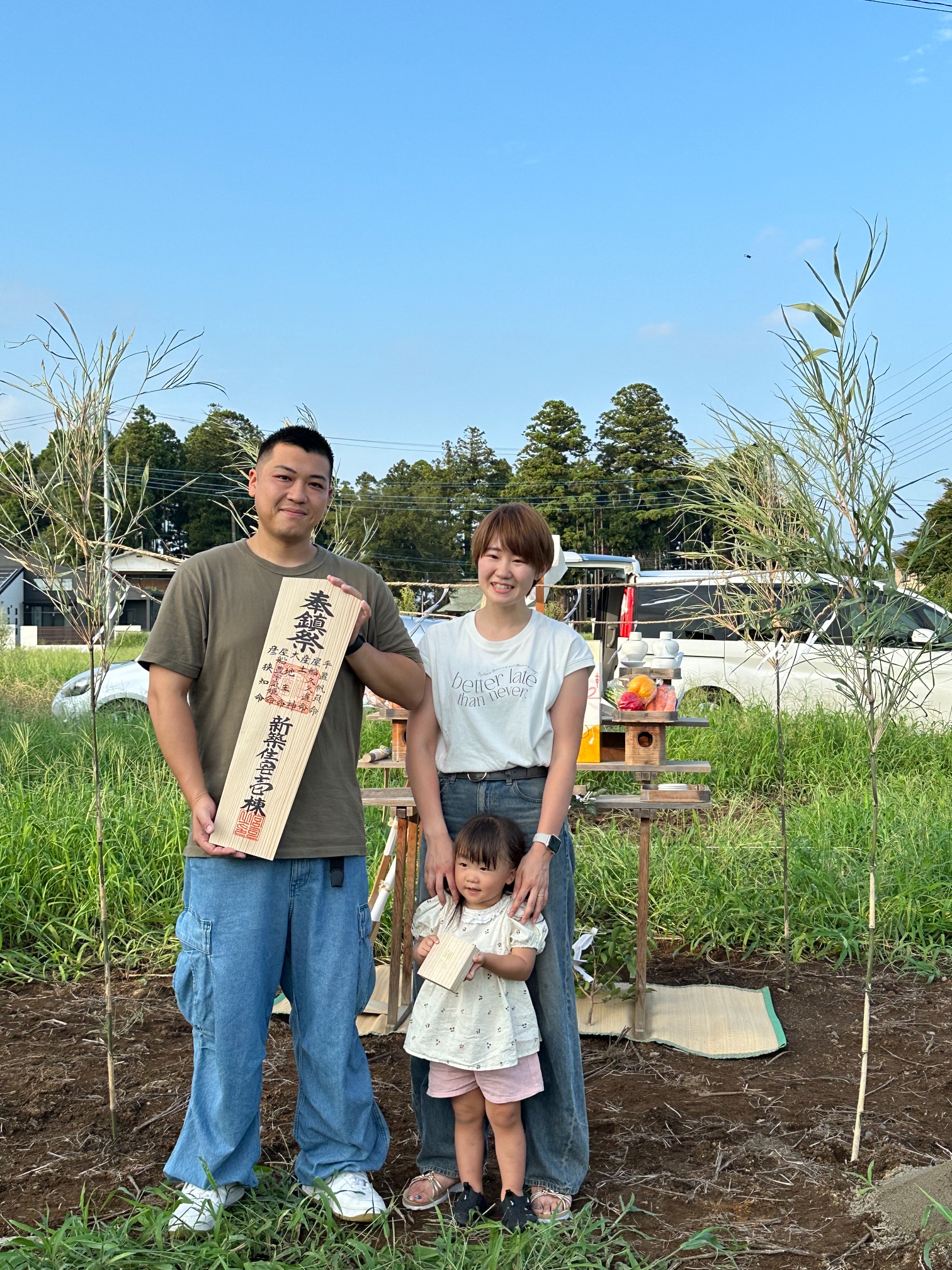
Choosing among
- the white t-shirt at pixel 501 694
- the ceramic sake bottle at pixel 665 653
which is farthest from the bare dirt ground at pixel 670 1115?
the ceramic sake bottle at pixel 665 653

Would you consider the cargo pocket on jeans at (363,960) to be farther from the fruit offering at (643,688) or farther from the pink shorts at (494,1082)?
the fruit offering at (643,688)

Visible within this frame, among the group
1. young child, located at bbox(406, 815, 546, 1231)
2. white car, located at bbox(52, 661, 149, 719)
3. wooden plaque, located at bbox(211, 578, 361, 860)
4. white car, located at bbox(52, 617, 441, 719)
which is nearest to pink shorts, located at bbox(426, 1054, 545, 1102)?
young child, located at bbox(406, 815, 546, 1231)

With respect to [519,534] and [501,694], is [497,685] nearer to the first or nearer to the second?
[501,694]

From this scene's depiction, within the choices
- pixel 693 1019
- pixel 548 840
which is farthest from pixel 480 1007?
pixel 693 1019

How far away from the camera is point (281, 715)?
7.80 ft

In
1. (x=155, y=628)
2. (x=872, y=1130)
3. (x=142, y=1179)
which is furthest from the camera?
(x=872, y=1130)

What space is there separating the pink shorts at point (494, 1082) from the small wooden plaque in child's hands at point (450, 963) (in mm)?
246

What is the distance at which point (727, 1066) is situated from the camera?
3.64 m

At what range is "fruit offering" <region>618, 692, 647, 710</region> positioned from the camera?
13.9 ft

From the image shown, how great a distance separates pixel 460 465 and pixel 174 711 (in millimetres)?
40023

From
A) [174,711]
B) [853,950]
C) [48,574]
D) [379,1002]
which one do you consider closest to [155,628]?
[174,711]

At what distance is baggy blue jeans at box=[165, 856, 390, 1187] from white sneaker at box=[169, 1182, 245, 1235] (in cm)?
3

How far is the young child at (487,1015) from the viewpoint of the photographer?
8.11 feet

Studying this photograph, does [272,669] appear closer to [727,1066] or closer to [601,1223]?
[601,1223]
